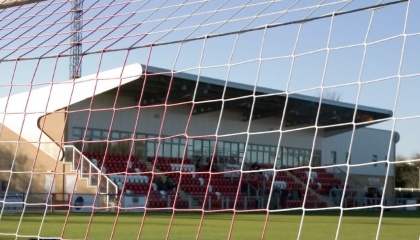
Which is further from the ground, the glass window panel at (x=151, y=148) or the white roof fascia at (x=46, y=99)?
the white roof fascia at (x=46, y=99)

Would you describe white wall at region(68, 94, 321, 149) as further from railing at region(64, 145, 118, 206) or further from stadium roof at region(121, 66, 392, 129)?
railing at region(64, 145, 118, 206)

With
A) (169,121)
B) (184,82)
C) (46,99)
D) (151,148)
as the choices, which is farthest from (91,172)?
(169,121)

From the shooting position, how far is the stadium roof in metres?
25.4

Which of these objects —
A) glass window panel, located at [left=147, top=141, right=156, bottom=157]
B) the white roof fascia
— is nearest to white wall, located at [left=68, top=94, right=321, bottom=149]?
glass window panel, located at [left=147, top=141, right=156, bottom=157]

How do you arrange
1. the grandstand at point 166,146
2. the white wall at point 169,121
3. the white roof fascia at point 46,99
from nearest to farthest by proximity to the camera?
the white roof fascia at point 46,99 → the grandstand at point 166,146 → the white wall at point 169,121

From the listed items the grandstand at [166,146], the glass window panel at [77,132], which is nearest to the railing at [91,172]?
the grandstand at [166,146]

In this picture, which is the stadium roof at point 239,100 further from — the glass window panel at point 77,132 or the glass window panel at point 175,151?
the glass window panel at point 77,132

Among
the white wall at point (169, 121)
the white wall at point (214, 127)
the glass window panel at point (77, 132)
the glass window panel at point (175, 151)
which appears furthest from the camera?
the glass window panel at point (175, 151)

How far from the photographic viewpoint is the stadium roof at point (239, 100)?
25391 mm

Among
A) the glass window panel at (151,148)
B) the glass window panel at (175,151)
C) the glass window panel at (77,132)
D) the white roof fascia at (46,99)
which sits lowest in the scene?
the glass window panel at (175,151)

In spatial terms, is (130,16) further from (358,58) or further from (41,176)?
(41,176)

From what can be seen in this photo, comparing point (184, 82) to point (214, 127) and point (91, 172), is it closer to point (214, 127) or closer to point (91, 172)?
point (91, 172)

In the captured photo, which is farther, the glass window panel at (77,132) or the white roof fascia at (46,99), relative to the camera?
the glass window panel at (77,132)

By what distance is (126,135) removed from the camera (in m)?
26.9
